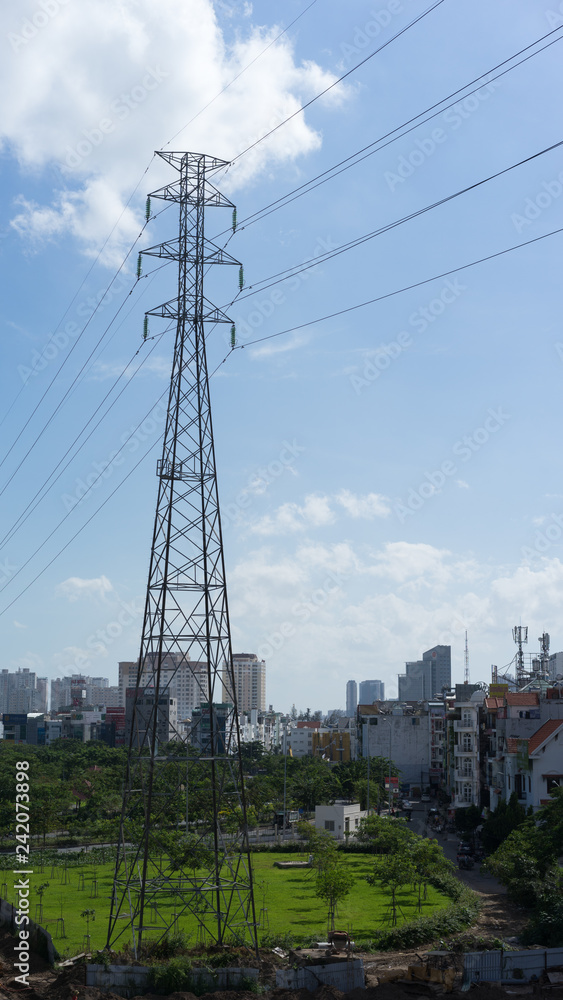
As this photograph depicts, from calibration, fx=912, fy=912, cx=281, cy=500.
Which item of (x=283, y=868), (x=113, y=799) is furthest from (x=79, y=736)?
(x=283, y=868)

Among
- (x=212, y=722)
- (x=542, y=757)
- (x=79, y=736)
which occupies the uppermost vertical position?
(x=212, y=722)

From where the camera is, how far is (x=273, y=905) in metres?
40.6

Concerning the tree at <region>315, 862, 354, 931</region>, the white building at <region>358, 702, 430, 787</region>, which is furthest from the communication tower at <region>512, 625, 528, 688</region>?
the tree at <region>315, 862, 354, 931</region>

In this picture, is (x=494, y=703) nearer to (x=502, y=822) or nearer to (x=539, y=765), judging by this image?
(x=539, y=765)

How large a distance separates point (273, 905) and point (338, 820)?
22.6 m

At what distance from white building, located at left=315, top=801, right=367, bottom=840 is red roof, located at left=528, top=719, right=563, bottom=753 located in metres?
15.0

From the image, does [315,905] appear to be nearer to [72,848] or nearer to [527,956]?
[527,956]

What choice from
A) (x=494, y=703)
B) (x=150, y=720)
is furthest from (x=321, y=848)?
(x=150, y=720)

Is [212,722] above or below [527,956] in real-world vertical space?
above

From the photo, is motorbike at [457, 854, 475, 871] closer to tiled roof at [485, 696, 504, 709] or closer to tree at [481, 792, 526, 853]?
tree at [481, 792, 526, 853]

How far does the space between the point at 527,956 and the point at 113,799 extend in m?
50.8

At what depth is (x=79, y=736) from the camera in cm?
17138

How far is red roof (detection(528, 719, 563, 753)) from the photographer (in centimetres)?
5197

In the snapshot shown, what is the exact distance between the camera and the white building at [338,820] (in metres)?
62.1
